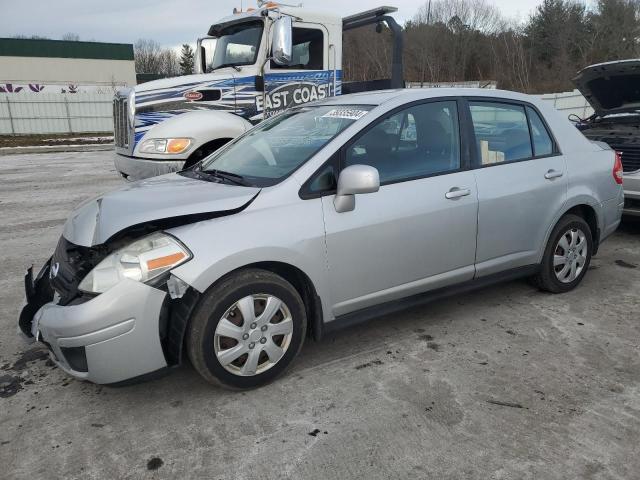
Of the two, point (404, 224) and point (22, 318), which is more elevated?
point (404, 224)

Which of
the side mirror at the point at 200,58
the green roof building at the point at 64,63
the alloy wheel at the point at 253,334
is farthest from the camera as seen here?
the green roof building at the point at 64,63

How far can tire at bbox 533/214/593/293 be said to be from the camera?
165 inches

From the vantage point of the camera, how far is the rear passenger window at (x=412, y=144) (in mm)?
3334

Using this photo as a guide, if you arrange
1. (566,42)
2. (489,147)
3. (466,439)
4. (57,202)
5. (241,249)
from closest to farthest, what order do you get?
(466,439) < (241,249) < (489,147) < (57,202) < (566,42)

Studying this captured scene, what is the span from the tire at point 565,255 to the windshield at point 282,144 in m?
1.92

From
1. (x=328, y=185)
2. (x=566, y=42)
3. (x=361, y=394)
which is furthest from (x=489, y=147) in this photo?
(x=566, y=42)

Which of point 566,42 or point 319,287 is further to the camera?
point 566,42

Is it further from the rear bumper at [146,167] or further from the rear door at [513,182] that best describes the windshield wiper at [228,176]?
the rear bumper at [146,167]

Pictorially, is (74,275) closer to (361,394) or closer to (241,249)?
(241,249)

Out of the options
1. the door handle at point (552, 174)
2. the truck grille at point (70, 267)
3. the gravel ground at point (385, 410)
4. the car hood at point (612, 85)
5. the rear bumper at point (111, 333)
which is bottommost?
the gravel ground at point (385, 410)

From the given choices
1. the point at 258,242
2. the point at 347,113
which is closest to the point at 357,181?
the point at 258,242

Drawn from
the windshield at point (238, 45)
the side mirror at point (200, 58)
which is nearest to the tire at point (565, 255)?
the windshield at point (238, 45)

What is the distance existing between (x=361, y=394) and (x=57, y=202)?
7070 mm

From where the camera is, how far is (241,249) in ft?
9.07
